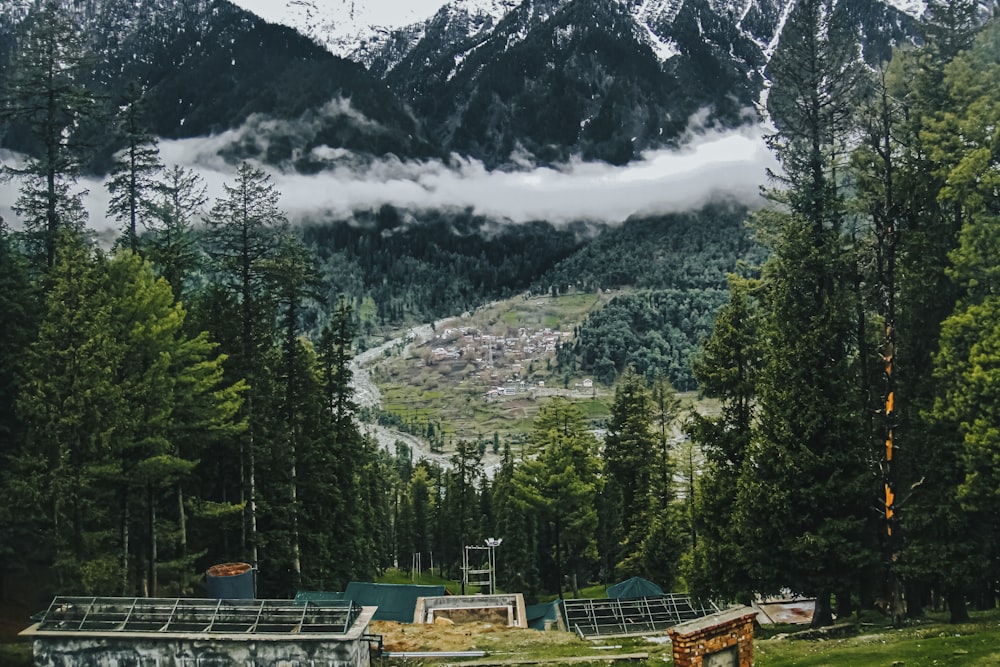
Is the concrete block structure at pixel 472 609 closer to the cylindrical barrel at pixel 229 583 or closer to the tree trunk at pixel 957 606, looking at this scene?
the cylindrical barrel at pixel 229 583

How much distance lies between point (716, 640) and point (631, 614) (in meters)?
22.7

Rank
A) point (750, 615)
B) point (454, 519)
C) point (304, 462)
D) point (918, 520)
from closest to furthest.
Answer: point (750, 615), point (918, 520), point (304, 462), point (454, 519)

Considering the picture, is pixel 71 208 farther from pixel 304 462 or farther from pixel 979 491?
pixel 979 491

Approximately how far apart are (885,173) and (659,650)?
1665 centimetres

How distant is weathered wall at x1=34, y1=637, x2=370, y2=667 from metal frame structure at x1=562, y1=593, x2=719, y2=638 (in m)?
14.0

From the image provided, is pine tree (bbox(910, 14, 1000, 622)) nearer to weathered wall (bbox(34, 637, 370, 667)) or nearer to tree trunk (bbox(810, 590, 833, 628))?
tree trunk (bbox(810, 590, 833, 628))

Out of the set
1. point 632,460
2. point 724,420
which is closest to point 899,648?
point 724,420

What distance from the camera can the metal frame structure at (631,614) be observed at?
32.0 metres

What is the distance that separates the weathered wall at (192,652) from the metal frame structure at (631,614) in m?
14.0

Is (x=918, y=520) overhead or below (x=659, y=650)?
overhead

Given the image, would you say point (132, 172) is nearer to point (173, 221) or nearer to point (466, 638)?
point (173, 221)

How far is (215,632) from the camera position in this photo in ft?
66.6

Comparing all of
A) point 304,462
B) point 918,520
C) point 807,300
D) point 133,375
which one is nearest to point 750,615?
point 918,520

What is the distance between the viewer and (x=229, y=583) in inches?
1065
